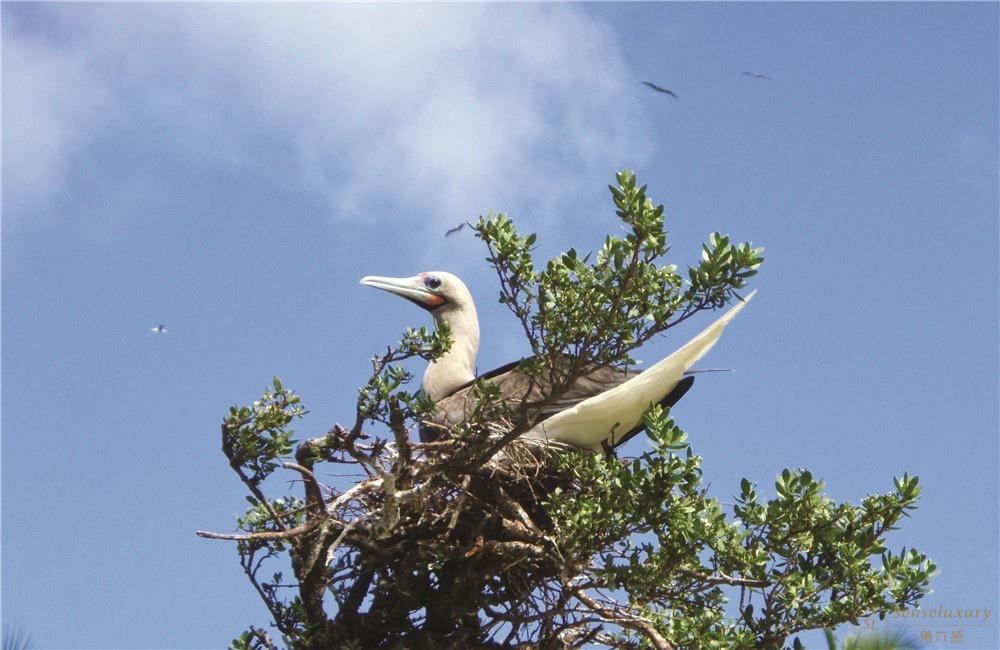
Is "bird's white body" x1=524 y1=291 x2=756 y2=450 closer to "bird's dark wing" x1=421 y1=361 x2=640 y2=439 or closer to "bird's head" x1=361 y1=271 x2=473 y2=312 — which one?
"bird's dark wing" x1=421 y1=361 x2=640 y2=439

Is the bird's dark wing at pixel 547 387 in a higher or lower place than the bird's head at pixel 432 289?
lower

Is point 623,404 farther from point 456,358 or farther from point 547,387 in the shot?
point 456,358

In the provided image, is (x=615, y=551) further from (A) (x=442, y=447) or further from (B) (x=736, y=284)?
(B) (x=736, y=284)

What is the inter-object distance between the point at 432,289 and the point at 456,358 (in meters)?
0.68

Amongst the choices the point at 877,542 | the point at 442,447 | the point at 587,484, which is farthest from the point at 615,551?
the point at 877,542

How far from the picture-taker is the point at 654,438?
626 centimetres

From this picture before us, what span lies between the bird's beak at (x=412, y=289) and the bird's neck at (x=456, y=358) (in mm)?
88

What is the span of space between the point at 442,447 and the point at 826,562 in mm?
2231

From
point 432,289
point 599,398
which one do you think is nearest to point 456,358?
point 432,289

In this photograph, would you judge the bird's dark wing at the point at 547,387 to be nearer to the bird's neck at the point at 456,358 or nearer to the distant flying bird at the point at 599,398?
the distant flying bird at the point at 599,398

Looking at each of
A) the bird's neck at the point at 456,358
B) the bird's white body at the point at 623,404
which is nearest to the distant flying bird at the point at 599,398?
the bird's white body at the point at 623,404

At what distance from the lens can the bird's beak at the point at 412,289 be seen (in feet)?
30.1

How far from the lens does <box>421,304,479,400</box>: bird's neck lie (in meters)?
8.52

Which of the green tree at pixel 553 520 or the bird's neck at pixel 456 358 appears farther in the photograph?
the bird's neck at pixel 456 358
